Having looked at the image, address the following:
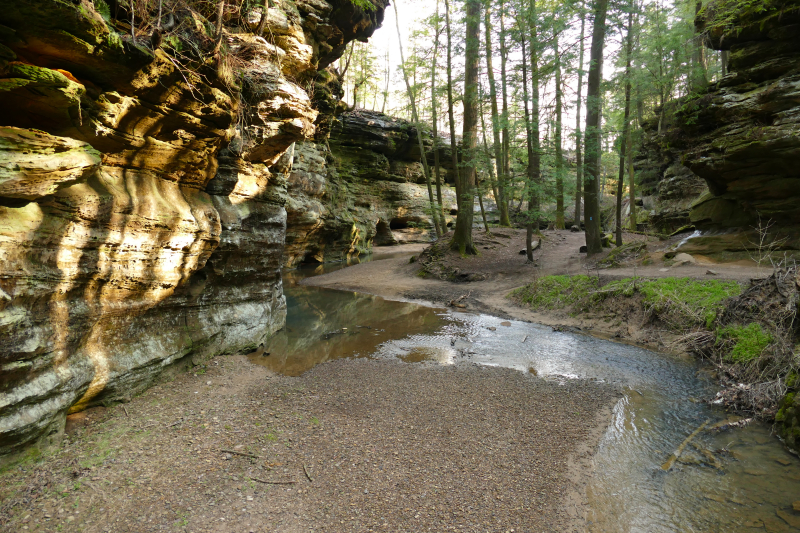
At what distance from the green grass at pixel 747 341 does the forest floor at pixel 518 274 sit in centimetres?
127

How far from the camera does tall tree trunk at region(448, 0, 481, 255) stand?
736 inches

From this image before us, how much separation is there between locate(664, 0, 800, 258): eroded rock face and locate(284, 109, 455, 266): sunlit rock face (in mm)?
18000

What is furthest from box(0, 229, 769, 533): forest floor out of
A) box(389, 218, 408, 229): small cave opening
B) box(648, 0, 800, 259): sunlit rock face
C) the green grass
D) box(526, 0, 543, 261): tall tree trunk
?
box(389, 218, 408, 229): small cave opening

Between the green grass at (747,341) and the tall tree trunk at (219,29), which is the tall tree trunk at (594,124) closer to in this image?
the green grass at (747,341)

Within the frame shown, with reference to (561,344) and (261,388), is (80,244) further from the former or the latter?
(561,344)

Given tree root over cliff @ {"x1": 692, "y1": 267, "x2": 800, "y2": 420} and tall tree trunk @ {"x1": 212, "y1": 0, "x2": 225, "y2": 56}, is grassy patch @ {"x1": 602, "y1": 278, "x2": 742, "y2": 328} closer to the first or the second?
tree root over cliff @ {"x1": 692, "y1": 267, "x2": 800, "y2": 420}

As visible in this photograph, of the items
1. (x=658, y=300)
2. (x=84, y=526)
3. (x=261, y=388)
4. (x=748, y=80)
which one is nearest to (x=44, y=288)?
(x=84, y=526)

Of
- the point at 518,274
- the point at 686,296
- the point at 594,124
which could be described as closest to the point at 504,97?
the point at 594,124

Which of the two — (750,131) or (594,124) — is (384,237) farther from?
(750,131)

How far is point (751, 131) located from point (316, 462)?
15762 millimetres

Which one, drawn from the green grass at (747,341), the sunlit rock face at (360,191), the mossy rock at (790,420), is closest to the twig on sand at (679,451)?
the mossy rock at (790,420)

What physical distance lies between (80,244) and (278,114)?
607cm

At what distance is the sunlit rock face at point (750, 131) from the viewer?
448 inches

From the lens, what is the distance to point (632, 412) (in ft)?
20.4
